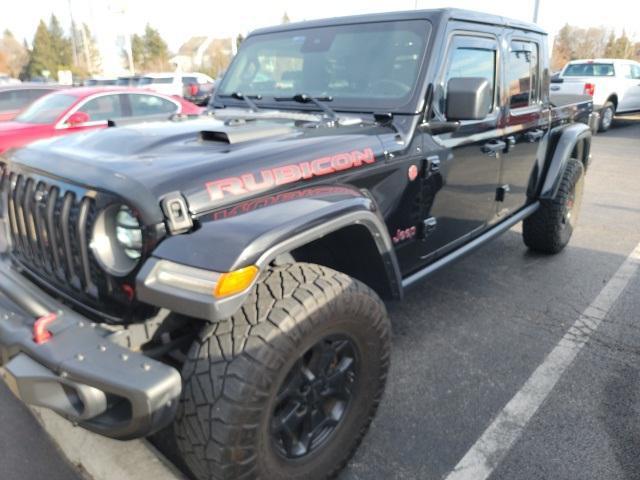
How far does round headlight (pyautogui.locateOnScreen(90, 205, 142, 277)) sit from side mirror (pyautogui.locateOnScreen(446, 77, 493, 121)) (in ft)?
5.72

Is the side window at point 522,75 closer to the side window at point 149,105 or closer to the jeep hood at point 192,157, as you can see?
the jeep hood at point 192,157

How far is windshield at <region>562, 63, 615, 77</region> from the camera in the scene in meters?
13.9

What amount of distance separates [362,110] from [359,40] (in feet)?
1.54

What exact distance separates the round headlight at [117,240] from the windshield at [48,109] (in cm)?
593

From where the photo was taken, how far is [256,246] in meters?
1.70

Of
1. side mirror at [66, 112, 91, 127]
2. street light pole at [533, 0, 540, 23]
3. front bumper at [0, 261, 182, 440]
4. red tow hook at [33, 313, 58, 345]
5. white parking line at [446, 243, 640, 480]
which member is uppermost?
street light pole at [533, 0, 540, 23]

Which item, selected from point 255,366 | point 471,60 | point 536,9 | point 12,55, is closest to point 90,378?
point 255,366

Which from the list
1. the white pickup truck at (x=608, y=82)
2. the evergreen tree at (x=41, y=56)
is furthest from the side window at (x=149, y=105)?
the evergreen tree at (x=41, y=56)

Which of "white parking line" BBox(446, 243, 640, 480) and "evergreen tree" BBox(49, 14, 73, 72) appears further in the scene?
"evergreen tree" BBox(49, 14, 73, 72)

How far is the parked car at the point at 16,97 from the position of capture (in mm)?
8578

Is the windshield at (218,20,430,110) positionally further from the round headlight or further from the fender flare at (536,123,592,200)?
the fender flare at (536,123,592,200)

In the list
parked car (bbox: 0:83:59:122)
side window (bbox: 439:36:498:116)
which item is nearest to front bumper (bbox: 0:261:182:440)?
side window (bbox: 439:36:498:116)

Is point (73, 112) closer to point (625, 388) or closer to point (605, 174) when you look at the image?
point (625, 388)

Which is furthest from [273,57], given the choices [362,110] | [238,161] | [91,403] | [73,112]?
[73,112]
